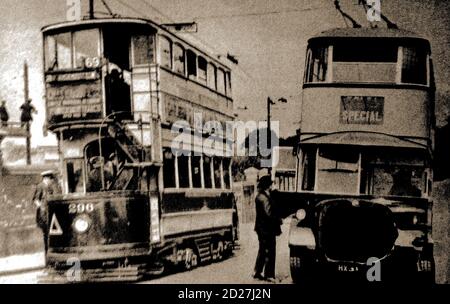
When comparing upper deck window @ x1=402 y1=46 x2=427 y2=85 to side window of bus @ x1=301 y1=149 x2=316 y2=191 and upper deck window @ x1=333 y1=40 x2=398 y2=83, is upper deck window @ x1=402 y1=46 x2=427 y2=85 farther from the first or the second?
side window of bus @ x1=301 y1=149 x2=316 y2=191

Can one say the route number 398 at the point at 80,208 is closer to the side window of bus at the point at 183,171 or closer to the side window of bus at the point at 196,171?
the side window of bus at the point at 183,171

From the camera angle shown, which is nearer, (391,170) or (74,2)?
(391,170)

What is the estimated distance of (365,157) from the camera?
582 centimetres

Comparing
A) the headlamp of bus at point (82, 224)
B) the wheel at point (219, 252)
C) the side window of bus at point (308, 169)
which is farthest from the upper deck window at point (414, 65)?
the headlamp of bus at point (82, 224)

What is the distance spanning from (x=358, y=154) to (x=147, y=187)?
1.82 metres

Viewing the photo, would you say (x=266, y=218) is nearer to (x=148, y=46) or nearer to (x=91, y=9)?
(x=148, y=46)

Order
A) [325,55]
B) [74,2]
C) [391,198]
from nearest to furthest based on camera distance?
[391,198] → [325,55] → [74,2]

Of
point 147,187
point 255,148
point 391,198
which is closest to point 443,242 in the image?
point 391,198

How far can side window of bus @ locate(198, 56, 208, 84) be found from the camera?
6.62 meters

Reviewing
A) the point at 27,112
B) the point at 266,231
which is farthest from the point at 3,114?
the point at 266,231

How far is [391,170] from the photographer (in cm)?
579

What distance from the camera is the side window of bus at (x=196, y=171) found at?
6.46m

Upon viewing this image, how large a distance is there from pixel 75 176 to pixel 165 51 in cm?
136

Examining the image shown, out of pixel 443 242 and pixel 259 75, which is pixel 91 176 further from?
pixel 443 242
